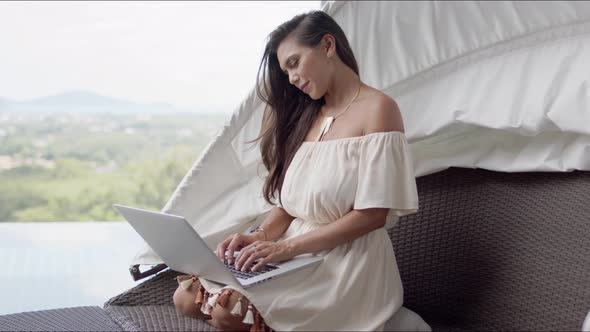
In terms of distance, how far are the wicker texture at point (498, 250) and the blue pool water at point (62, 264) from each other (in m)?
1.64

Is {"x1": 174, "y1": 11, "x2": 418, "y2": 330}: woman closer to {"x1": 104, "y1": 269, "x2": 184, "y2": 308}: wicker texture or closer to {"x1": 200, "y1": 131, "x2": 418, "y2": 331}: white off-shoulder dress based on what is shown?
{"x1": 200, "y1": 131, "x2": 418, "y2": 331}: white off-shoulder dress

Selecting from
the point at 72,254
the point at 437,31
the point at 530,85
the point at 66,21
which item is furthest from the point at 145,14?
the point at 530,85

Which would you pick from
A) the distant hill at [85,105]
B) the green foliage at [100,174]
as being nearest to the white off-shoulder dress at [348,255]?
the distant hill at [85,105]

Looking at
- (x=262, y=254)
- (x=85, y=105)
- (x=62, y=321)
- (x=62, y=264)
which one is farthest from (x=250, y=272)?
(x=85, y=105)

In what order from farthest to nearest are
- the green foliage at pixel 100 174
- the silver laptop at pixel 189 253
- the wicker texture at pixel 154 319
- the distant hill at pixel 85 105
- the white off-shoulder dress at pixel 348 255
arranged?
the green foliage at pixel 100 174
the distant hill at pixel 85 105
the wicker texture at pixel 154 319
the white off-shoulder dress at pixel 348 255
the silver laptop at pixel 189 253

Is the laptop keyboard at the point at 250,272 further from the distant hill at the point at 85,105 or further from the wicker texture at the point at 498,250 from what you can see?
the distant hill at the point at 85,105

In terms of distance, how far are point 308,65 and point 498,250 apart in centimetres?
77

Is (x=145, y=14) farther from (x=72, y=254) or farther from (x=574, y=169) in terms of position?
(x=574, y=169)

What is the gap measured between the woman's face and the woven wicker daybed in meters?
0.51

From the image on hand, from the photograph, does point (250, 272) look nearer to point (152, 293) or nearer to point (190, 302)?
point (190, 302)

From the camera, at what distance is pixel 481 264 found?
93.4 inches

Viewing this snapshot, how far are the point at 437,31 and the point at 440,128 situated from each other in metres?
0.34

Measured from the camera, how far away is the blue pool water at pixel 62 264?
3654 mm

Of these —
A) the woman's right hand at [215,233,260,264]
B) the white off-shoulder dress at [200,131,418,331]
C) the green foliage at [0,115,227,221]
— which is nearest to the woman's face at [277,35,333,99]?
the white off-shoulder dress at [200,131,418,331]
